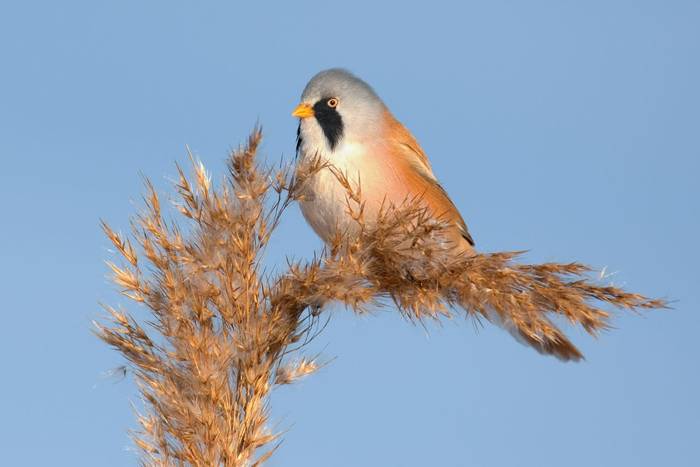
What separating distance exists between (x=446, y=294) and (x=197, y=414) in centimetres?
103

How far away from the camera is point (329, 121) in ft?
16.9

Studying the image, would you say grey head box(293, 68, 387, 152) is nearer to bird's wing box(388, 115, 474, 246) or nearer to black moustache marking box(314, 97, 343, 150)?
black moustache marking box(314, 97, 343, 150)

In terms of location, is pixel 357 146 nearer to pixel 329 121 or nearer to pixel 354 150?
pixel 354 150

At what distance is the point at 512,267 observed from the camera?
327 cm

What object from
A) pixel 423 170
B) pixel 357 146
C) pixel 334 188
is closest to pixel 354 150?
pixel 357 146

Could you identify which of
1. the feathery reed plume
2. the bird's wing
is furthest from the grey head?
the feathery reed plume

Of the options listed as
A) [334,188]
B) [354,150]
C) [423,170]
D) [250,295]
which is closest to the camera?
[250,295]

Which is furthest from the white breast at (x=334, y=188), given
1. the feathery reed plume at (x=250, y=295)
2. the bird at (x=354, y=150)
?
the feathery reed plume at (x=250, y=295)

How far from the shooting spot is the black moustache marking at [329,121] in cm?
512

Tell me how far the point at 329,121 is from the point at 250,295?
91.3 inches

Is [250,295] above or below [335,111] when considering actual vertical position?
below

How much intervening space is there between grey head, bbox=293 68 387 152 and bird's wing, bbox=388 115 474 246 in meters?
0.21

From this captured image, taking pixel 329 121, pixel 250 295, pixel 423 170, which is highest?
pixel 329 121

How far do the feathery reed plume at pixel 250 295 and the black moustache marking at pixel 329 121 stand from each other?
1.86 m
